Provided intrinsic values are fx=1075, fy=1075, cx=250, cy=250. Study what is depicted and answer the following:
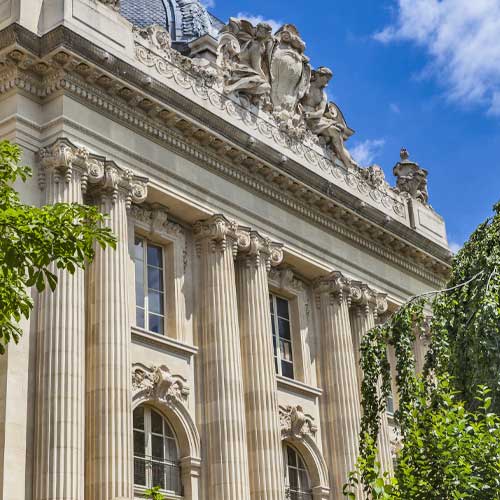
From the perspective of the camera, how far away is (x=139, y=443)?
24.6m

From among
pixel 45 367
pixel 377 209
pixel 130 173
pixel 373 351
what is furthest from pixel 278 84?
pixel 373 351

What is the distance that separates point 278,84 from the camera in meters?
32.3

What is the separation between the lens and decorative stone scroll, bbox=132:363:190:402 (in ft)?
80.7

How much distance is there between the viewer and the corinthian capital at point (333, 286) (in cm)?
3177

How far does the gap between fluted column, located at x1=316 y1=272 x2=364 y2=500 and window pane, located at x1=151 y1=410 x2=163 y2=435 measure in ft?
20.9

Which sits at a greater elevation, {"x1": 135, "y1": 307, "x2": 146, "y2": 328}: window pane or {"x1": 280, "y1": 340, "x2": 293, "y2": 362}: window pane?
{"x1": 280, "y1": 340, "x2": 293, "y2": 362}: window pane

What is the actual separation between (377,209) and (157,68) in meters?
9.69

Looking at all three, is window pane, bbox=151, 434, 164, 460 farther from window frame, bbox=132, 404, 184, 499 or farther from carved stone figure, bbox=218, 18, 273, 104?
carved stone figure, bbox=218, 18, 273, 104

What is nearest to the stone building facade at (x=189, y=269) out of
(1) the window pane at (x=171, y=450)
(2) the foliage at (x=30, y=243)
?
(1) the window pane at (x=171, y=450)

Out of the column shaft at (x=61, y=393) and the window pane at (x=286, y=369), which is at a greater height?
the window pane at (x=286, y=369)

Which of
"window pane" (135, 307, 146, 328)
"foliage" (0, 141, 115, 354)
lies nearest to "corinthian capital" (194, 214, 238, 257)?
"window pane" (135, 307, 146, 328)

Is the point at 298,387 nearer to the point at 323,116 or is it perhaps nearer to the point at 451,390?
the point at 323,116

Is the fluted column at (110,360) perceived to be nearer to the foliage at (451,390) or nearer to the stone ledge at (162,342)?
the stone ledge at (162,342)

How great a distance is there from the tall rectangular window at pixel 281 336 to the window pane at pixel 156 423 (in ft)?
17.1
